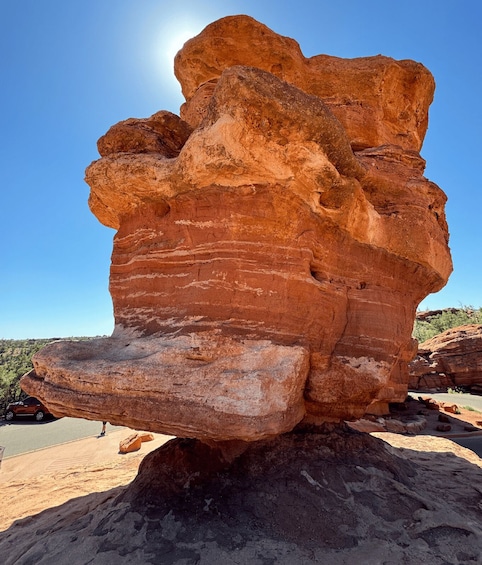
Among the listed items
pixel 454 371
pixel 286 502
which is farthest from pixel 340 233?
pixel 454 371

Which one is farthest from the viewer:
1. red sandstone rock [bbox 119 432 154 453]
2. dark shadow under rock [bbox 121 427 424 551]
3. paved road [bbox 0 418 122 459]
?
paved road [bbox 0 418 122 459]

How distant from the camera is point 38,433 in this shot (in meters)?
14.1

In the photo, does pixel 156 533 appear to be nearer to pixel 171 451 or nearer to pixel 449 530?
pixel 171 451

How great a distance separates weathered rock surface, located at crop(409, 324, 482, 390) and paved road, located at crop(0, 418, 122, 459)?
1602cm

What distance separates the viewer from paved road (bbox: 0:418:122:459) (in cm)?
1197

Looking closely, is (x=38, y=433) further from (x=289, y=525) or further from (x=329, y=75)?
(x=329, y=75)

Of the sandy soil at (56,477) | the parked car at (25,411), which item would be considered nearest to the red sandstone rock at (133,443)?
the sandy soil at (56,477)

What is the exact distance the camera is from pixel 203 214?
12.1ft

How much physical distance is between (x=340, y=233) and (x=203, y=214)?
67.1 inches

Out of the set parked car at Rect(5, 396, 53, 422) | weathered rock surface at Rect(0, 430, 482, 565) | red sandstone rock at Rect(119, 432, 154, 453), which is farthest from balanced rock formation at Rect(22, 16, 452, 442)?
parked car at Rect(5, 396, 53, 422)

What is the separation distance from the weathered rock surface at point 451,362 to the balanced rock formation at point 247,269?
1578cm

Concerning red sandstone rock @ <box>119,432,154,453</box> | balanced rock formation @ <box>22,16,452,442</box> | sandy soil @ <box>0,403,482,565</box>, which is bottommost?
red sandstone rock @ <box>119,432,154,453</box>

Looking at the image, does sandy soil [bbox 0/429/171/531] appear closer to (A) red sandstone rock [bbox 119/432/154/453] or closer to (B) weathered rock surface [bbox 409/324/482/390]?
(A) red sandstone rock [bbox 119/432/154/453]

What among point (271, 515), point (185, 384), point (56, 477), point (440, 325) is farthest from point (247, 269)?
point (440, 325)
